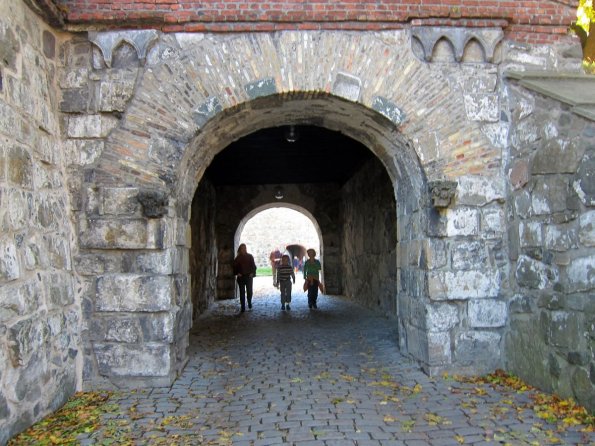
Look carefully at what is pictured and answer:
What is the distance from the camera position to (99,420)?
12.4 feet

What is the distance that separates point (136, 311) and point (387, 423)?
2384mm

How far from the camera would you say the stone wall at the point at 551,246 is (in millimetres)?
3768

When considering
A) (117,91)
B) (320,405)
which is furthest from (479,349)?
(117,91)

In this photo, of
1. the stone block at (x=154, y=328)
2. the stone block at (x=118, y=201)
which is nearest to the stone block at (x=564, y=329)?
the stone block at (x=154, y=328)

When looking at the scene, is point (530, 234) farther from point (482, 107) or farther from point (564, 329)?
point (482, 107)

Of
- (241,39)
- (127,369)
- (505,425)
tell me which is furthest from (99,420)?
(241,39)

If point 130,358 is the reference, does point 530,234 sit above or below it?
above

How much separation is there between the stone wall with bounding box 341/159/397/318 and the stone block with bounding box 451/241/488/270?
11.7ft

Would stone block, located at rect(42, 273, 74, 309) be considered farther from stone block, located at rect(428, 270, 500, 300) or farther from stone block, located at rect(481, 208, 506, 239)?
stone block, located at rect(481, 208, 506, 239)

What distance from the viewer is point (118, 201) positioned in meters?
4.61

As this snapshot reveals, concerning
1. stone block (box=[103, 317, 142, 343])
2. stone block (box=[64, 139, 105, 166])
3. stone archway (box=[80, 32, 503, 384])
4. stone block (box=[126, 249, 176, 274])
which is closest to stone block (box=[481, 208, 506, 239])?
stone archway (box=[80, 32, 503, 384])

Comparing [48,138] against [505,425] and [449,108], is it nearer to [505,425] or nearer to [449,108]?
[449,108]

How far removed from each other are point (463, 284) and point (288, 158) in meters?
6.17

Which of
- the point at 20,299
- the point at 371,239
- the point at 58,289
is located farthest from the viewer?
the point at 371,239
